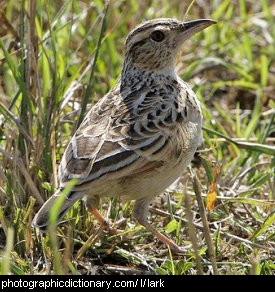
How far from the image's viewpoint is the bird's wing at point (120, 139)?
4953mm

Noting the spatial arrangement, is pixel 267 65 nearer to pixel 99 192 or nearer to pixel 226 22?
pixel 226 22

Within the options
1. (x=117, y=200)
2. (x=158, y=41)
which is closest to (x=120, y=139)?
(x=117, y=200)

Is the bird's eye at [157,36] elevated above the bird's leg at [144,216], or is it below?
above

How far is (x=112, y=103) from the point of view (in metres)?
5.68

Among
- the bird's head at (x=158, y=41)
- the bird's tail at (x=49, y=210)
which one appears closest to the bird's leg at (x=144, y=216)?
the bird's tail at (x=49, y=210)

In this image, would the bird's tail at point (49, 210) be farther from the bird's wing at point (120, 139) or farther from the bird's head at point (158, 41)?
the bird's head at point (158, 41)

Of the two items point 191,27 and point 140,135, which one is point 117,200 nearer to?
point 140,135

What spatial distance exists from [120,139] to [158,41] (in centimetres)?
117

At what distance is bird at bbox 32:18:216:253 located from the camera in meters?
4.95

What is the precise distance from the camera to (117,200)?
589 cm

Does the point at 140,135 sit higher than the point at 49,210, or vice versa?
the point at 140,135

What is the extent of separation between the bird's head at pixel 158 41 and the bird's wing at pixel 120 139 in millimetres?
383

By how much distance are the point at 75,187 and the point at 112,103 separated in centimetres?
99

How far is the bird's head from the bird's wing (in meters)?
0.38
